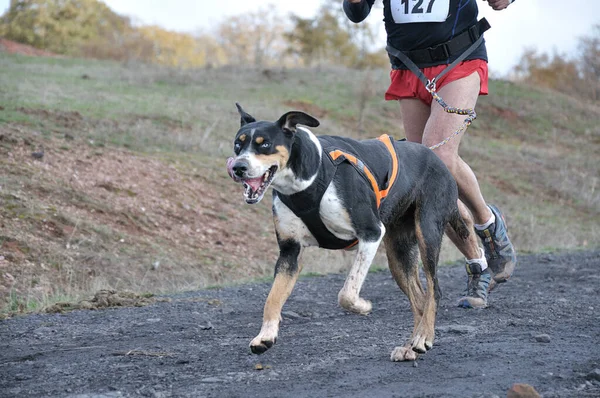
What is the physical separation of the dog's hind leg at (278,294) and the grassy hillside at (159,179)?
2.83 metres

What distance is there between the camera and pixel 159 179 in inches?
500

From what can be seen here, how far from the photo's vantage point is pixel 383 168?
4.66 m

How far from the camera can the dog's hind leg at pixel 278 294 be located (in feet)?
13.5

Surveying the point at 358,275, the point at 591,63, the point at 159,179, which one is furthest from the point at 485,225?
the point at 591,63

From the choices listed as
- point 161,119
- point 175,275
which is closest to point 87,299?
point 175,275

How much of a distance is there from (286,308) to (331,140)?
1954 millimetres

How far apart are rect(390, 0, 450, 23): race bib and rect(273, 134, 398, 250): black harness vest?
1.22 metres

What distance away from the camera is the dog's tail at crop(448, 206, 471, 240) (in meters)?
5.30

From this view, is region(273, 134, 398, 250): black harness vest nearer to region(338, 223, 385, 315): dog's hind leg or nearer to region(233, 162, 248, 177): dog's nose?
region(338, 223, 385, 315): dog's hind leg

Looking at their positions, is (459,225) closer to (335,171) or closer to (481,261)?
(481,261)

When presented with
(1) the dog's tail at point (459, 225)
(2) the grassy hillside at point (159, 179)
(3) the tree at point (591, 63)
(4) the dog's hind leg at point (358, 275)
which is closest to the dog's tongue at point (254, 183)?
(4) the dog's hind leg at point (358, 275)

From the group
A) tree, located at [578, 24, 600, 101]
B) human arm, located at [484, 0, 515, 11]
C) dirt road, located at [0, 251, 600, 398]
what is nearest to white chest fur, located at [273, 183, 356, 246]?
dirt road, located at [0, 251, 600, 398]

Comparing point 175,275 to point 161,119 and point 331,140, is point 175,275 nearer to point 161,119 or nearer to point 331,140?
point 331,140

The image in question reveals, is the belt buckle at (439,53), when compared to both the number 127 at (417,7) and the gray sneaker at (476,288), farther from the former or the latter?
the gray sneaker at (476,288)
